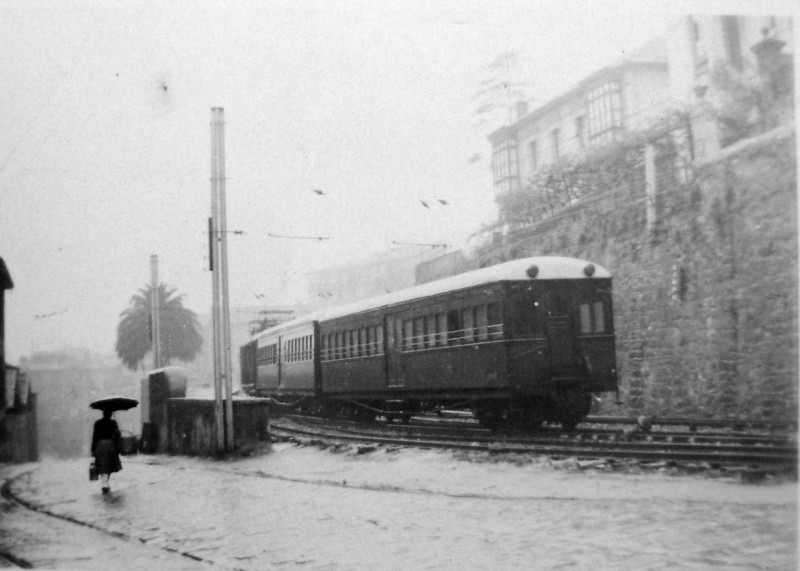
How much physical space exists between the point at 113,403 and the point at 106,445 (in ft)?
1.42

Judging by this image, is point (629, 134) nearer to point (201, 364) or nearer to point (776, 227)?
point (776, 227)

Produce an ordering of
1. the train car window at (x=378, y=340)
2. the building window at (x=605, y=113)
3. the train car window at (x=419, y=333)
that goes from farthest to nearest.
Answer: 1. the train car window at (x=378, y=340)
2. the train car window at (x=419, y=333)
3. the building window at (x=605, y=113)

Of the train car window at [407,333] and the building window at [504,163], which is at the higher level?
the building window at [504,163]

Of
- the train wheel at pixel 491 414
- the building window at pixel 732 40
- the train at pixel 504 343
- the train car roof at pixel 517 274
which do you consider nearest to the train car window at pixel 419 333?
the train at pixel 504 343

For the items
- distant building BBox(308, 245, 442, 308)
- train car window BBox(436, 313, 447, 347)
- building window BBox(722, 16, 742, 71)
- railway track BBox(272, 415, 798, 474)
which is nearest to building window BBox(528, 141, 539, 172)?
distant building BBox(308, 245, 442, 308)

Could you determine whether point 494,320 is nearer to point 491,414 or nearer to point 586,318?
point 586,318

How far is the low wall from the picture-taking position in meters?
10.8

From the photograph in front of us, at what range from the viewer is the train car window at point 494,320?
9547mm

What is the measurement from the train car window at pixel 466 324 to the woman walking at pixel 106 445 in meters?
4.34

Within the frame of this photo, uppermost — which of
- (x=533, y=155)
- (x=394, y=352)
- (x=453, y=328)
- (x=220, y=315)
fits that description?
(x=533, y=155)

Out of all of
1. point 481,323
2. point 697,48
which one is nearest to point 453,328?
point 481,323

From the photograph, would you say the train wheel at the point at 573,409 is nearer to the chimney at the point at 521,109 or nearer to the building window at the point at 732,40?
the chimney at the point at 521,109

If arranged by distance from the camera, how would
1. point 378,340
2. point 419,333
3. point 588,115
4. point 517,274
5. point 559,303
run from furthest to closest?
point 378,340 → point 419,333 → point 559,303 → point 517,274 → point 588,115

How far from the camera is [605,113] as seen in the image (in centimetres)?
846
